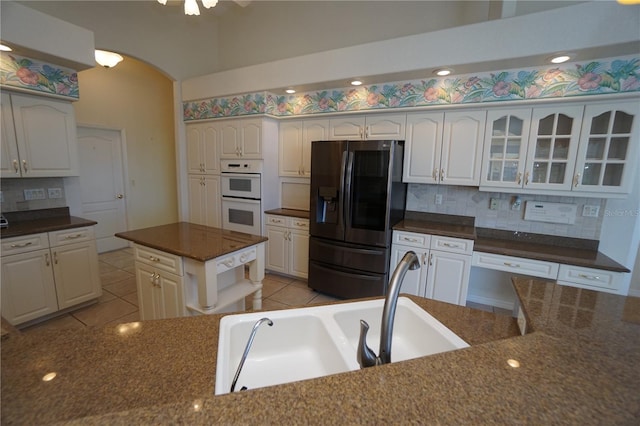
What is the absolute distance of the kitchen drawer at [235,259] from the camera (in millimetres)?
1984

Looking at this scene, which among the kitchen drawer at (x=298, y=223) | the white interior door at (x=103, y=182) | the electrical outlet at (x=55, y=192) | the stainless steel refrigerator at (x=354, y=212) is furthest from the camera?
the white interior door at (x=103, y=182)

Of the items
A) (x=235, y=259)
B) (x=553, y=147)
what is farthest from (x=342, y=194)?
(x=553, y=147)

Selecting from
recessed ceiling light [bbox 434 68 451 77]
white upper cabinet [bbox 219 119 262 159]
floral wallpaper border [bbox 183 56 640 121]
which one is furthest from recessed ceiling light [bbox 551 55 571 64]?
white upper cabinet [bbox 219 119 262 159]

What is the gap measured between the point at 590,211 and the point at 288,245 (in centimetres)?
313

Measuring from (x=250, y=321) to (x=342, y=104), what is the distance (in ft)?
9.33

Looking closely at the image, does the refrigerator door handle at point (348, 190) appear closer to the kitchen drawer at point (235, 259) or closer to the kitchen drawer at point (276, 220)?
the kitchen drawer at point (276, 220)

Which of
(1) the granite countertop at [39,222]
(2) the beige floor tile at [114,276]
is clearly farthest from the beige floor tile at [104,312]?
(1) the granite countertop at [39,222]

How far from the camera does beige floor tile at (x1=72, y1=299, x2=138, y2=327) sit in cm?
264

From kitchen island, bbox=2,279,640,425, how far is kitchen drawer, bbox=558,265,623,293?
5.17 ft

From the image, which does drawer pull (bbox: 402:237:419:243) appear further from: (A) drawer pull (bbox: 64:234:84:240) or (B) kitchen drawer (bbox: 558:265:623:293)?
(A) drawer pull (bbox: 64:234:84:240)

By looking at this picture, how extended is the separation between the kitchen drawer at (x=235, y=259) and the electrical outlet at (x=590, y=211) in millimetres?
3072

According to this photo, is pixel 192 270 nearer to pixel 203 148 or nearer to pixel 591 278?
pixel 203 148

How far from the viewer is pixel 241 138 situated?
145 inches

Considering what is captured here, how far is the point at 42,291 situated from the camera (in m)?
2.51
